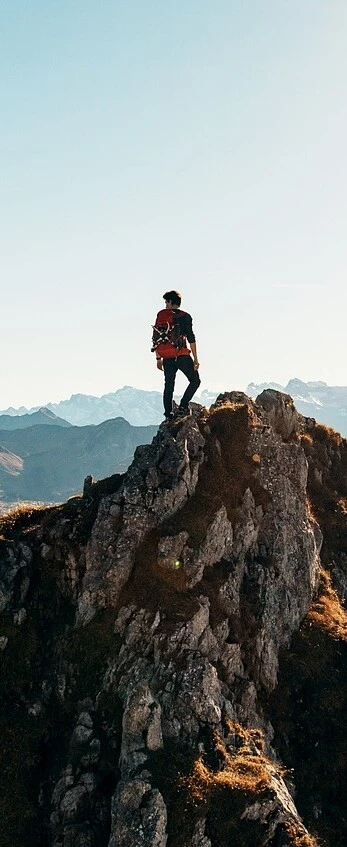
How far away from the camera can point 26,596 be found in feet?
74.8

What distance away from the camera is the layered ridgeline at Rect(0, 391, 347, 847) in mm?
17016

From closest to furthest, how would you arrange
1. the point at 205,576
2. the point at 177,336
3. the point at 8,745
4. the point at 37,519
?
the point at 8,745 < the point at 205,576 < the point at 37,519 < the point at 177,336

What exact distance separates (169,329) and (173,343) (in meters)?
0.75

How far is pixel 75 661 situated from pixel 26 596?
11.9ft

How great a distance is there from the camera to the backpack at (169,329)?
28.2 m

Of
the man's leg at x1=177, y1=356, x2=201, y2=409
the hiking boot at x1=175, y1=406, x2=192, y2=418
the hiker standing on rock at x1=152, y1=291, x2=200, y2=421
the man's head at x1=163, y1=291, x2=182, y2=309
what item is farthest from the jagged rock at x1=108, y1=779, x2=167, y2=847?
the man's head at x1=163, y1=291, x2=182, y2=309

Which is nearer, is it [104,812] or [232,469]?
[104,812]

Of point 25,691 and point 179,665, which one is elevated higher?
point 179,665

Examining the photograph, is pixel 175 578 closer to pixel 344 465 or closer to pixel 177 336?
pixel 177 336

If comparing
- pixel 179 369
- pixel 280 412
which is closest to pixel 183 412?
pixel 179 369

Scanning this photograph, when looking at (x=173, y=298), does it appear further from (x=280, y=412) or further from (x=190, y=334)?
(x=280, y=412)

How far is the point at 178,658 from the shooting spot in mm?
20312

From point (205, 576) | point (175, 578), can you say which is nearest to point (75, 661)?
point (175, 578)

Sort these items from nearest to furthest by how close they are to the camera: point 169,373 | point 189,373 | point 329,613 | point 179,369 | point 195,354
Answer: point 329,613 → point 195,354 → point 169,373 → point 189,373 → point 179,369
